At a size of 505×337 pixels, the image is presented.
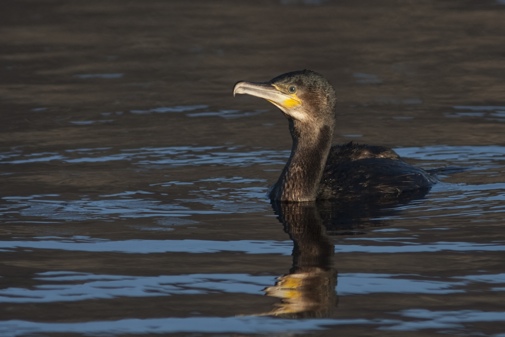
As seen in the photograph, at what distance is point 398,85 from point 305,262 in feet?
23.6

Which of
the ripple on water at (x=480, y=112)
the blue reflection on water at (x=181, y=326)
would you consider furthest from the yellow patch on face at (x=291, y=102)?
the ripple on water at (x=480, y=112)

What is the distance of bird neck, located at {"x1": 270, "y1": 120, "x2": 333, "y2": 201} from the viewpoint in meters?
10.8

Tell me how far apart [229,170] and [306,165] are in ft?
4.24

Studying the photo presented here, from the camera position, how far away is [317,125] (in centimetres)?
1081

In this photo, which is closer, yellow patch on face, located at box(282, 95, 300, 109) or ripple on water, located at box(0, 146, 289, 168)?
yellow patch on face, located at box(282, 95, 300, 109)

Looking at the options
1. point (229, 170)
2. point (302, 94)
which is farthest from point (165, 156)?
point (302, 94)

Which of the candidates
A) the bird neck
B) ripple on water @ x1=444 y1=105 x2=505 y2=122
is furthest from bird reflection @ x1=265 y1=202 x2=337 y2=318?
ripple on water @ x1=444 y1=105 x2=505 y2=122

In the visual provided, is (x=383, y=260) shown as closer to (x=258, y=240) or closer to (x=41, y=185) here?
(x=258, y=240)

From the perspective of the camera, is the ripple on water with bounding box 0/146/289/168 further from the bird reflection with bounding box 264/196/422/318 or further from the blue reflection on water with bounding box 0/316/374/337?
the blue reflection on water with bounding box 0/316/374/337

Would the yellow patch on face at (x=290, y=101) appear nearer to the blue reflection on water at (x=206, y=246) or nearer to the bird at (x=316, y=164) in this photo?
the bird at (x=316, y=164)

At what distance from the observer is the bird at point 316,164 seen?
35.0 ft

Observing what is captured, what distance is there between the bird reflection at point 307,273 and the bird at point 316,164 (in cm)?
41

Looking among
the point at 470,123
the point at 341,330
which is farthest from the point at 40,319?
the point at 470,123

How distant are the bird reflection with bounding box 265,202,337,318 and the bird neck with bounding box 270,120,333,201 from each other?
0.32 m
